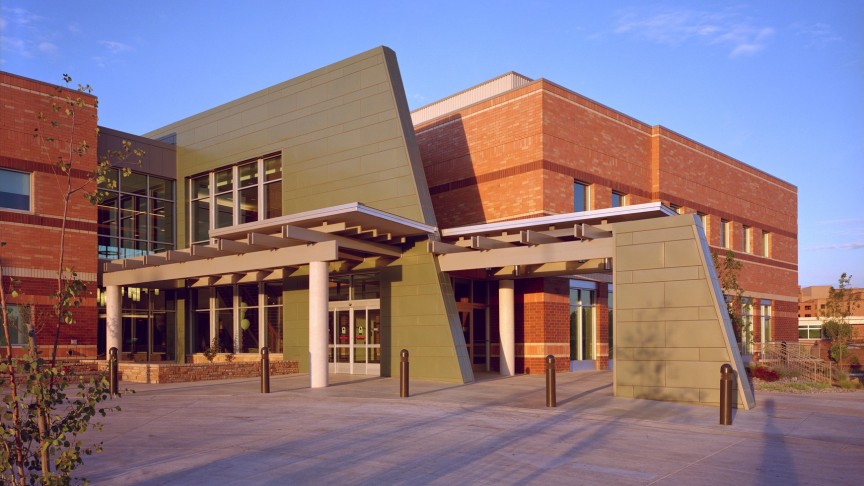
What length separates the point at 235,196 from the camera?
24172 millimetres

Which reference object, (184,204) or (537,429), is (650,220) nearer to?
(537,429)

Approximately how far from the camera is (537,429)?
439 inches

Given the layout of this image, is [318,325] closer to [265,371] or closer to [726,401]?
[265,371]

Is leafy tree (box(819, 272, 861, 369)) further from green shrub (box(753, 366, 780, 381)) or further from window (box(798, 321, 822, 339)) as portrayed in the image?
window (box(798, 321, 822, 339))

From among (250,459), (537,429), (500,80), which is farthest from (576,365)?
(250,459)

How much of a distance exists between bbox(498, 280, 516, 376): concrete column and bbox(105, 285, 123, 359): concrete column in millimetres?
12014

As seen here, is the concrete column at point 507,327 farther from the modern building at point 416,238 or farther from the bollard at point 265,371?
the bollard at point 265,371

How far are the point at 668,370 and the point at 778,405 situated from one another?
7.76 feet

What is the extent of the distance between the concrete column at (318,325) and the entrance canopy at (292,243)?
377 millimetres

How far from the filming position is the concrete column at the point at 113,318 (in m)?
22.5

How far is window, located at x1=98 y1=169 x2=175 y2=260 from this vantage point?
24.3 metres

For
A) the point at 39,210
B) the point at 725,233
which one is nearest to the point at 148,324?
the point at 39,210

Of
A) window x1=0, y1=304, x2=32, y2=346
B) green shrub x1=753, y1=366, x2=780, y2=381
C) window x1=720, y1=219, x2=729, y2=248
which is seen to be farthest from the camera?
window x1=720, y1=219, x2=729, y2=248

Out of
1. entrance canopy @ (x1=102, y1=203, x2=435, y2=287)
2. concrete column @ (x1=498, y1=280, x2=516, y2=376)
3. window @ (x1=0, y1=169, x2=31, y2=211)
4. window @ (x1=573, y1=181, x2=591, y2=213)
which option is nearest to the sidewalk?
entrance canopy @ (x1=102, y1=203, x2=435, y2=287)
